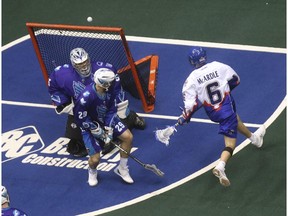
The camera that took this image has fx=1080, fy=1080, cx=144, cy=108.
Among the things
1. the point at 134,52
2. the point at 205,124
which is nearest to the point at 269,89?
the point at 205,124

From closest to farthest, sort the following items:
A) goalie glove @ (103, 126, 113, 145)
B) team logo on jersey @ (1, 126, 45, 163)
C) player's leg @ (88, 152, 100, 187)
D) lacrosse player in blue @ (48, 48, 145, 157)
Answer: goalie glove @ (103, 126, 113, 145) → player's leg @ (88, 152, 100, 187) → lacrosse player in blue @ (48, 48, 145, 157) → team logo on jersey @ (1, 126, 45, 163)

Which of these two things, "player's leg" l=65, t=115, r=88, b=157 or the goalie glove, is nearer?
the goalie glove

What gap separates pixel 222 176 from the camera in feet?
39.7

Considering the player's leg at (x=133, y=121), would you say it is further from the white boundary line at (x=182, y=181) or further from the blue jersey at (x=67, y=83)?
the white boundary line at (x=182, y=181)

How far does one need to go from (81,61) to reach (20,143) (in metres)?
1.60

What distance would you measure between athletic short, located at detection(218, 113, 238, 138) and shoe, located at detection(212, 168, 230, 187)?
1.90 feet

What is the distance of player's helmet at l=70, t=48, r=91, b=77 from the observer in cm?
1286

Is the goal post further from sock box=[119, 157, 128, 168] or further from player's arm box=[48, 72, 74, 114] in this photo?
sock box=[119, 157, 128, 168]

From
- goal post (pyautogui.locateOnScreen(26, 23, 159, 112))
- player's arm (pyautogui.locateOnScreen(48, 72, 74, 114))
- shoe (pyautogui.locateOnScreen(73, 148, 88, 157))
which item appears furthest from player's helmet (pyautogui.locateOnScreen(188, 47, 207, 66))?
shoe (pyautogui.locateOnScreen(73, 148, 88, 157))

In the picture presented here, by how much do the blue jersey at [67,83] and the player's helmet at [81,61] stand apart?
0.43ft

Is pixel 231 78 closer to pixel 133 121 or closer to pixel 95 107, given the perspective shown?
pixel 95 107

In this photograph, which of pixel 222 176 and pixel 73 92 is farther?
pixel 73 92

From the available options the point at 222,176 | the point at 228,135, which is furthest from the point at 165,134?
the point at 222,176

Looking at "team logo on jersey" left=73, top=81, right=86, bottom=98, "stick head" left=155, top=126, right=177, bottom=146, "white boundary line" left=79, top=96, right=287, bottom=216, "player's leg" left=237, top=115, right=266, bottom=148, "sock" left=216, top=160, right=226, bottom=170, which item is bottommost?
"white boundary line" left=79, top=96, right=287, bottom=216
